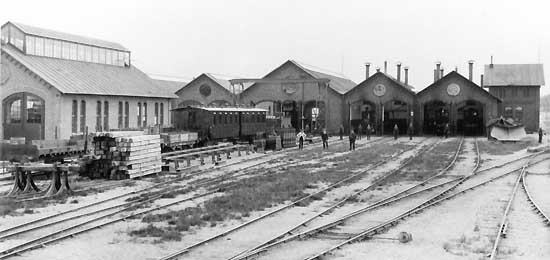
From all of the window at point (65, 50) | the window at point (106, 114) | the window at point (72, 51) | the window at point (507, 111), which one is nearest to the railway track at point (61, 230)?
the window at point (106, 114)

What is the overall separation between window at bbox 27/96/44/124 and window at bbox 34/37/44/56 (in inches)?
185

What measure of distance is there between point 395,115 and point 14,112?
37.0m

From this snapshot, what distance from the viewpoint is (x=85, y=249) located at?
35.4 feet

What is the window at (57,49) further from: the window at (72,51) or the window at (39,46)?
the window at (39,46)

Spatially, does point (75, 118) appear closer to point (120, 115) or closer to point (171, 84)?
point (120, 115)

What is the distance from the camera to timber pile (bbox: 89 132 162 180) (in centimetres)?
2047

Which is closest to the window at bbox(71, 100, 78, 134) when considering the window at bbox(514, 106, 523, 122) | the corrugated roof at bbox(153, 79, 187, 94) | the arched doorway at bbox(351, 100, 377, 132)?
the arched doorway at bbox(351, 100, 377, 132)

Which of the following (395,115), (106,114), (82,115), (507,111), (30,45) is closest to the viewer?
(82,115)

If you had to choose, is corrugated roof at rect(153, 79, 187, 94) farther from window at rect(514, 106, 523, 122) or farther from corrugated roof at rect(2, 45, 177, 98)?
window at rect(514, 106, 523, 122)

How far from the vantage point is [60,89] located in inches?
1383

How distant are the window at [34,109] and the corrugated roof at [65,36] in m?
5.04

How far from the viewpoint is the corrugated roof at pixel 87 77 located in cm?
3651

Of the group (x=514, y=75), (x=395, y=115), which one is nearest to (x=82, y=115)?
(x=395, y=115)

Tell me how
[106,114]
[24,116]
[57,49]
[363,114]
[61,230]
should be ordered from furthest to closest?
[363,114] → [57,49] → [106,114] → [24,116] → [61,230]
